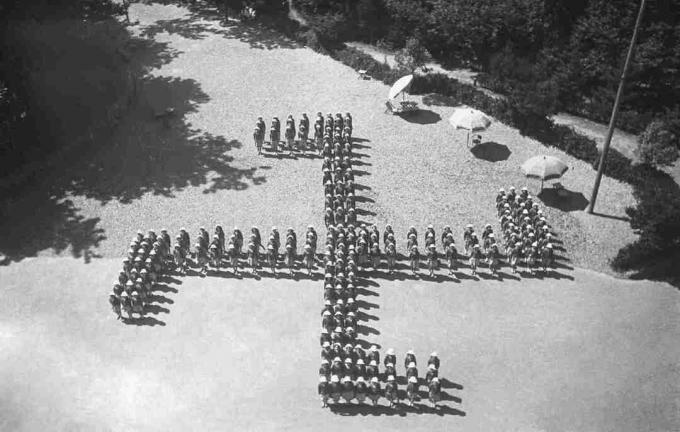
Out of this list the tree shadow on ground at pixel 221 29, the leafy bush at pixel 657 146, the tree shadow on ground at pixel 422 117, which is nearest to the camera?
the leafy bush at pixel 657 146

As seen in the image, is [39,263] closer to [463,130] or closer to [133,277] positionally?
[133,277]

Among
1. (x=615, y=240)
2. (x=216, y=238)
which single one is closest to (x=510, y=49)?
(x=615, y=240)

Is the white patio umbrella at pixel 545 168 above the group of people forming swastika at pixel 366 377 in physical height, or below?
above

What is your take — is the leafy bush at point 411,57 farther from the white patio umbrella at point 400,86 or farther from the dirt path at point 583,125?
the dirt path at point 583,125

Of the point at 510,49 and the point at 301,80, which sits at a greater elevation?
the point at 510,49

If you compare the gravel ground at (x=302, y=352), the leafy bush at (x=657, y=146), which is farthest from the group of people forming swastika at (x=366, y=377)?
the leafy bush at (x=657, y=146)

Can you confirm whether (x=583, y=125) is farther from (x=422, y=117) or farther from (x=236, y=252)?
(x=236, y=252)

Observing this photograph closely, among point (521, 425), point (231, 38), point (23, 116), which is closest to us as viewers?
point (521, 425)
